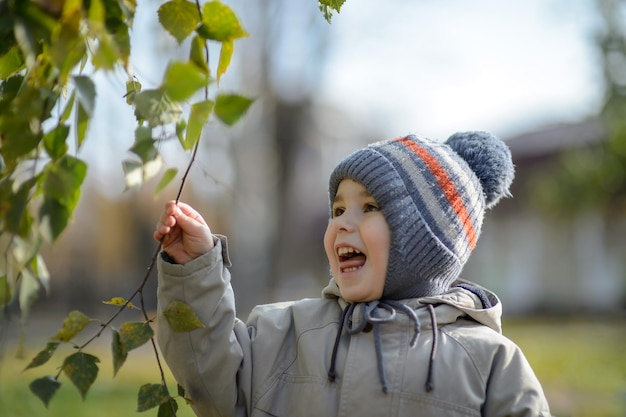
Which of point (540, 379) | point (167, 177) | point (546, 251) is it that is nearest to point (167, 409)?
point (167, 177)

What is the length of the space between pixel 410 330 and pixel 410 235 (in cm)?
25

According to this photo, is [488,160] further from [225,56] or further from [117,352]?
[117,352]

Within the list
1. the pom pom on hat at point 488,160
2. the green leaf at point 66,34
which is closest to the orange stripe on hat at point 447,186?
the pom pom on hat at point 488,160

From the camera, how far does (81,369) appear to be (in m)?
1.46

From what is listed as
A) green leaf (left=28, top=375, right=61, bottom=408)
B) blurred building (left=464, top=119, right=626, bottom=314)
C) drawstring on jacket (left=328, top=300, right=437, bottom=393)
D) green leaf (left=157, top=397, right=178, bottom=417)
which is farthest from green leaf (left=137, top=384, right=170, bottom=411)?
blurred building (left=464, top=119, right=626, bottom=314)

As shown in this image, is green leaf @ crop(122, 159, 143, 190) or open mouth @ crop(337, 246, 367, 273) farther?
open mouth @ crop(337, 246, 367, 273)

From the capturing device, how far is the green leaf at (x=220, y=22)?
4.28 feet

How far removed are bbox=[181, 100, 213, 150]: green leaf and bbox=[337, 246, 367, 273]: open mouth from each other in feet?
2.90

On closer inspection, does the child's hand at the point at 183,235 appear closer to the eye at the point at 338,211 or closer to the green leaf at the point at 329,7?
the eye at the point at 338,211

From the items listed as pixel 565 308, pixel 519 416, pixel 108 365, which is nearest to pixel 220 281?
pixel 519 416

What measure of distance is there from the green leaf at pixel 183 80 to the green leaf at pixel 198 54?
0.13 metres

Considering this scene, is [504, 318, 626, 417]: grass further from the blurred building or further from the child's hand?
the blurred building

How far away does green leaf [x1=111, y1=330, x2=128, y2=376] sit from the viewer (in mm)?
1432

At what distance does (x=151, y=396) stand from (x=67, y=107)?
0.65 metres
